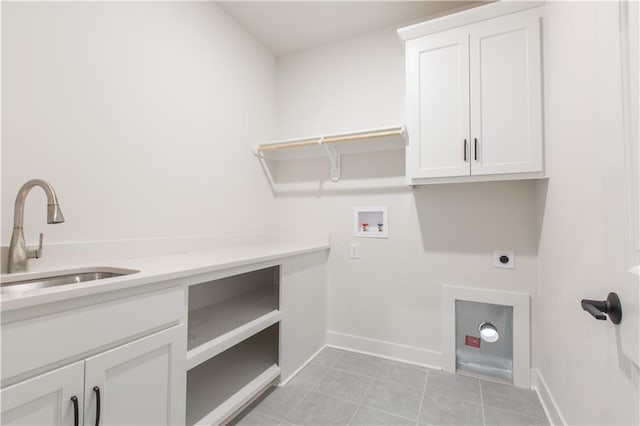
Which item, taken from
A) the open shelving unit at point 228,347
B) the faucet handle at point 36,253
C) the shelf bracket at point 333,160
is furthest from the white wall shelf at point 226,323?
the shelf bracket at point 333,160

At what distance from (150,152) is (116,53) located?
52cm

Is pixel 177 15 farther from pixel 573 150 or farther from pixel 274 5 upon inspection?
pixel 573 150

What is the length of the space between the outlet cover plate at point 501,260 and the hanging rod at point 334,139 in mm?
1064

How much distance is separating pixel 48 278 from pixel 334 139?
180 centimetres

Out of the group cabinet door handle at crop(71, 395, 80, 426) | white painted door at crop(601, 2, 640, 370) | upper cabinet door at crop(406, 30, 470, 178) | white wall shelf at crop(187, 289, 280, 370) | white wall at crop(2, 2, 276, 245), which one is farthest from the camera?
upper cabinet door at crop(406, 30, 470, 178)

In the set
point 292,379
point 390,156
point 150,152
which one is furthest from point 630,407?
point 150,152

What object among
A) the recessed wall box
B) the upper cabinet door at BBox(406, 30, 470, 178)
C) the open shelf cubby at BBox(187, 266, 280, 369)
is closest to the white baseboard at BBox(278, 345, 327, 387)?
the open shelf cubby at BBox(187, 266, 280, 369)

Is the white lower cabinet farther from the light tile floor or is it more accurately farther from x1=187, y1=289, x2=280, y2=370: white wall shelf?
the light tile floor

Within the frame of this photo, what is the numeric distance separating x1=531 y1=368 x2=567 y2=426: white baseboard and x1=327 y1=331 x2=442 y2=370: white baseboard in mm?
560

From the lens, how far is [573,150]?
1.24m

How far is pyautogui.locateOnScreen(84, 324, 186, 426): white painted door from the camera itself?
34.0 inches

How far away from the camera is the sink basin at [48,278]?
1.03m

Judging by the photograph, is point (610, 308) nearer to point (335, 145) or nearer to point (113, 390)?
point (113, 390)

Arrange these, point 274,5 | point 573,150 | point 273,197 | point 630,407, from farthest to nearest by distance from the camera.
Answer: point 273,197 → point 274,5 → point 573,150 → point 630,407
